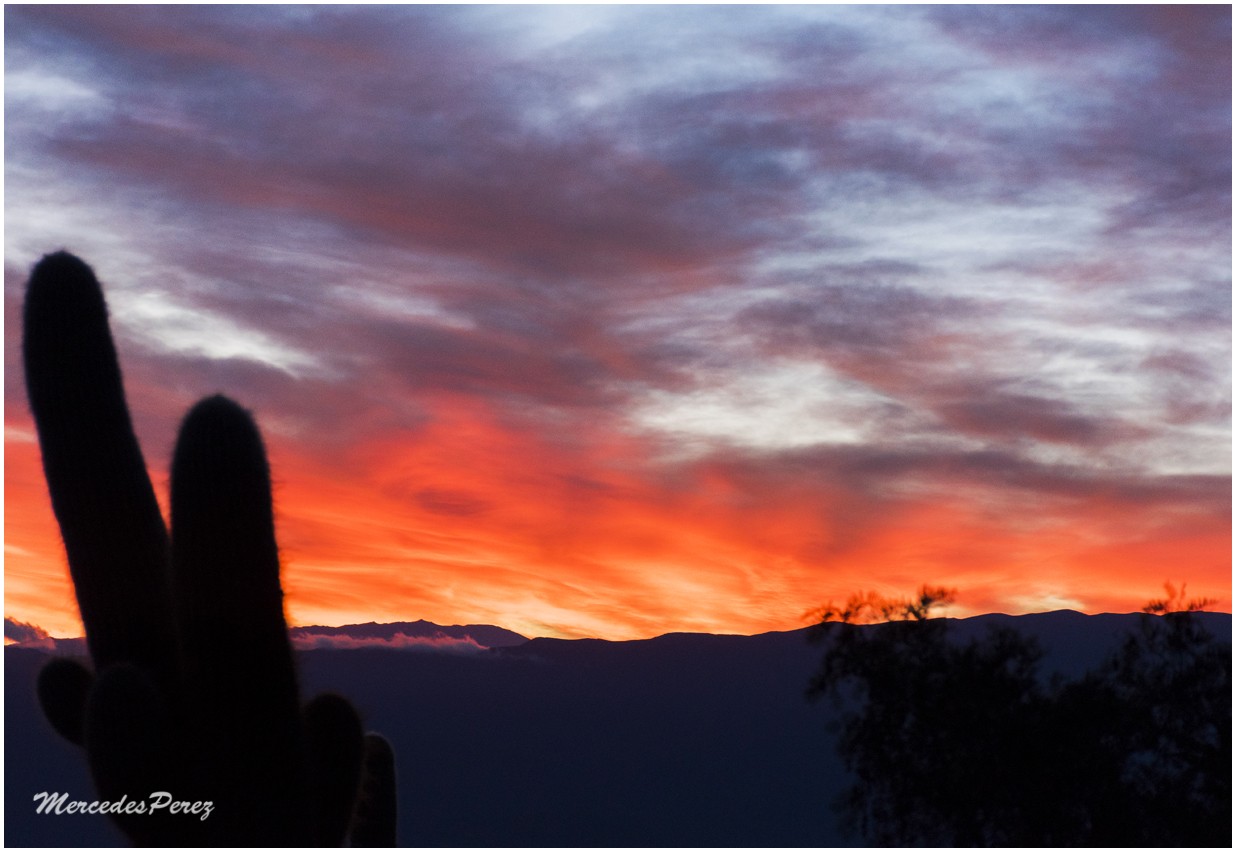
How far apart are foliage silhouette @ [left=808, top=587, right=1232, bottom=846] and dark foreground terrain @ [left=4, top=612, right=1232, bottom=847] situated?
0.40 metres

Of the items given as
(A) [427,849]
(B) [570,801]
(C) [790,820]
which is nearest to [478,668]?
(B) [570,801]

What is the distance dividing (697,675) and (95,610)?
94.8ft

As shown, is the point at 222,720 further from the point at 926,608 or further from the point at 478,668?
the point at 478,668

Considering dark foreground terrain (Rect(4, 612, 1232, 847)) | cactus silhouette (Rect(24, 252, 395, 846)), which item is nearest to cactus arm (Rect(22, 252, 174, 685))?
cactus silhouette (Rect(24, 252, 395, 846))

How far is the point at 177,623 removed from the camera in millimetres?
7574

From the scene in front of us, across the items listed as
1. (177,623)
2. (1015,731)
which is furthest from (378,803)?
(1015,731)

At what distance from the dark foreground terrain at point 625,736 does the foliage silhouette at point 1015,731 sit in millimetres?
400

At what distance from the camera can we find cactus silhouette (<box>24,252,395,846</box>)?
7289mm

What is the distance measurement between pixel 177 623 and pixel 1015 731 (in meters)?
14.7

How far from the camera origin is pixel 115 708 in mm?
7297

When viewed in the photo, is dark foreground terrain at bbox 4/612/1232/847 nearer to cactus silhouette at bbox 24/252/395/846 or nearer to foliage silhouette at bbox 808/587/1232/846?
foliage silhouette at bbox 808/587/1232/846
